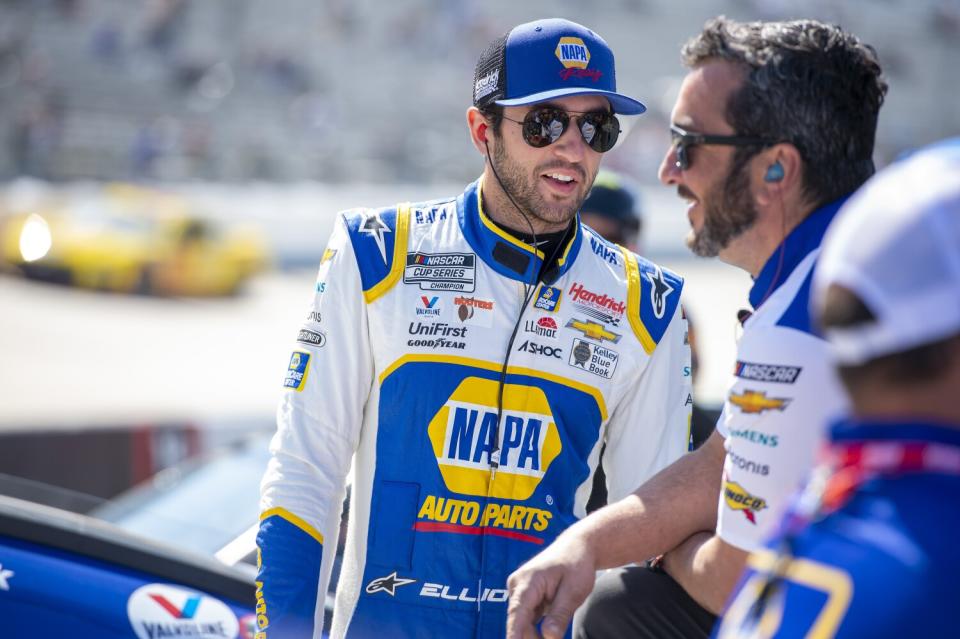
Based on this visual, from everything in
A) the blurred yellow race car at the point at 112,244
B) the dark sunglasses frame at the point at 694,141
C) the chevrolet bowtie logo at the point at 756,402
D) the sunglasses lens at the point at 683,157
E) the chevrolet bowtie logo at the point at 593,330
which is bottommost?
the blurred yellow race car at the point at 112,244

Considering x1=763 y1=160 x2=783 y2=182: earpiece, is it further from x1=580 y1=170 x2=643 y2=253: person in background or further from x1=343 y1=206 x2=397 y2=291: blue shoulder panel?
x1=580 y1=170 x2=643 y2=253: person in background

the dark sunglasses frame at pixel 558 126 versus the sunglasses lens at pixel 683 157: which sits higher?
the dark sunglasses frame at pixel 558 126

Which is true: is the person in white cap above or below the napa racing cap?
below

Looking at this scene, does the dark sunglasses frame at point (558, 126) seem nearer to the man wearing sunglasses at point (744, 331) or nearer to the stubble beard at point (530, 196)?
the stubble beard at point (530, 196)

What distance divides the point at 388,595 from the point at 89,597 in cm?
67

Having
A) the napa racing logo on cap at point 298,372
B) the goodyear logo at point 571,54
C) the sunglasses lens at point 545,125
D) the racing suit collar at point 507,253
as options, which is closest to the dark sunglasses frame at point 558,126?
the sunglasses lens at point 545,125

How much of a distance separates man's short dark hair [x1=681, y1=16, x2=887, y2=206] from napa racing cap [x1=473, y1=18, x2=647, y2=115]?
1.87 feet

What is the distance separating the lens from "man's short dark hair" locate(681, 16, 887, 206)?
1977 mm

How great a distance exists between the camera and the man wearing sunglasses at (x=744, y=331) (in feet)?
5.77

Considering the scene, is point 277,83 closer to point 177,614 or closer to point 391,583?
point 177,614

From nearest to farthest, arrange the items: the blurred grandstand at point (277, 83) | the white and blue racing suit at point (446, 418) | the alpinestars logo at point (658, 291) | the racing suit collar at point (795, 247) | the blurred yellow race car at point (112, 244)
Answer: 1. the racing suit collar at point (795, 247)
2. the white and blue racing suit at point (446, 418)
3. the alpinestars logo at point (658, 291)
4. the blurred yellow race car at point (112, 244)
5. the blurred grandstand at point (277, 83)

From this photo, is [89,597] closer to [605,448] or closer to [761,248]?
[605,448]

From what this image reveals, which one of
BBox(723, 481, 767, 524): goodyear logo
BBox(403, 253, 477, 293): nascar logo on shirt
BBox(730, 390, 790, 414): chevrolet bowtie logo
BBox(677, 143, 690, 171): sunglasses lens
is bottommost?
BBox(723, 481, 767, 524): goodyear logo

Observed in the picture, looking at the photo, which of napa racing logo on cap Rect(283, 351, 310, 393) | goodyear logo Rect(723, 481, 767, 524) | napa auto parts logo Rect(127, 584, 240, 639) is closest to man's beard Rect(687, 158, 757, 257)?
goodyear logo Rect(723, 481, 767, 524)
